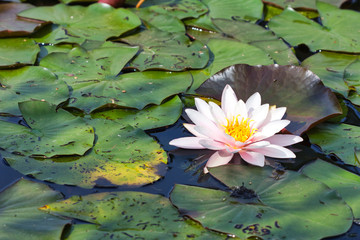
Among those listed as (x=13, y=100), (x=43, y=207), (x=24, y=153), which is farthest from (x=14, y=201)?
(x=13, y=100)

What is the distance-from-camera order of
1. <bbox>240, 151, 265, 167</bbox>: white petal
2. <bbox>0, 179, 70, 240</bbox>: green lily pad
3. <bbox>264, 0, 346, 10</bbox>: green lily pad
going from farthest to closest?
<bbox>264, 0, 346, 10</bbox>: green lily pad, <bbox>240, 151, 265, 167</bbox>: white petal, <bbox>0, 179, 70, 240</bbox>: green lily pad

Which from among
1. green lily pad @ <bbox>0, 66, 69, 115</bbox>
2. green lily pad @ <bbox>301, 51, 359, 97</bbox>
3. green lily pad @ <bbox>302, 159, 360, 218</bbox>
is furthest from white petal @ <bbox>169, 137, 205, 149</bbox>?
green lily pad @ <bbox>301, 51, 359, 97</bbox>

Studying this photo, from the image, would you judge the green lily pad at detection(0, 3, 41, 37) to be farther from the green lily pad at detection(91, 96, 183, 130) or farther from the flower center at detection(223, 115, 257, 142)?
the flower center at detection(223, 115, 257, 142)

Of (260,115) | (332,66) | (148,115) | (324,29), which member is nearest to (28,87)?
(148,115)

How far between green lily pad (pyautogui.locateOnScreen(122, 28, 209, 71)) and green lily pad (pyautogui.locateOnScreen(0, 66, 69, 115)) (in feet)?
1.77

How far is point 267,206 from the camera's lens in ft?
6.60

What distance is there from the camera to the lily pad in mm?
2602

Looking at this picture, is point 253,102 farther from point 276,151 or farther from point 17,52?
point 17,52

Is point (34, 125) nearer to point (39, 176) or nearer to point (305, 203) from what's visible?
point (39, 176)

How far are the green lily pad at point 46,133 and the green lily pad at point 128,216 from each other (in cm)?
36

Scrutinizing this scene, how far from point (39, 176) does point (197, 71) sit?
1.32 metres

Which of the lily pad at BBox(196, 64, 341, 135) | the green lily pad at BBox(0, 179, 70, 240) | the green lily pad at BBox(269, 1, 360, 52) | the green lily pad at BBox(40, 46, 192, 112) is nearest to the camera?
the green lily pad at BBox(0, 179, 70, 240)

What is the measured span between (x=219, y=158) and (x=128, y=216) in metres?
0.61

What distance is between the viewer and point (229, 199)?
6.77 feet
